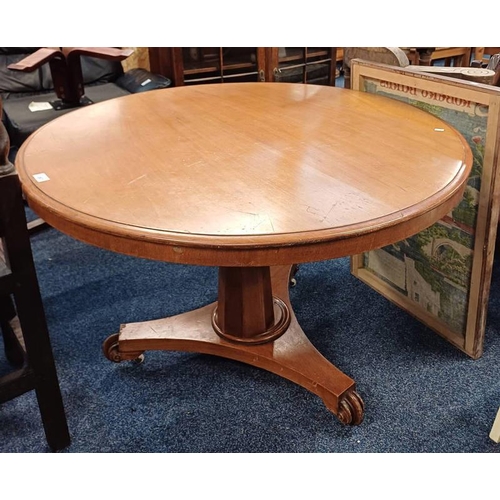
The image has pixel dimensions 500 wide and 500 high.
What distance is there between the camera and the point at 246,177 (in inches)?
41.8

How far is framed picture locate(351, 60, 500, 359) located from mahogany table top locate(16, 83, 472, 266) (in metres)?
0.10

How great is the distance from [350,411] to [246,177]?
631mm

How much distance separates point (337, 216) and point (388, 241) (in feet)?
0.32

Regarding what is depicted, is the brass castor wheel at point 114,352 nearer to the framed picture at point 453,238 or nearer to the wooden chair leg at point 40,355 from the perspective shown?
the wooden chair leg at point 40,355

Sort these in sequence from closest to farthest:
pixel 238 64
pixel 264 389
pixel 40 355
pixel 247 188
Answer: pixel 247 188, pixel 40 355, pixel 264 389, pixel 238 64

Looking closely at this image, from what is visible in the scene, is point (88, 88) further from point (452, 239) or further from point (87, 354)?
point (452, 239)

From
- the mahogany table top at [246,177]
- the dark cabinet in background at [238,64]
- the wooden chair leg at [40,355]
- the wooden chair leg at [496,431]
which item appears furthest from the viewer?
the dark cabinet in background at [238,64]

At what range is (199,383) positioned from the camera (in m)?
1.53

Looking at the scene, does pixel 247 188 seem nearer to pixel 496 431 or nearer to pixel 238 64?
pixel 496 431

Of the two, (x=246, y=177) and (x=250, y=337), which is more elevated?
(x=246, y=177)

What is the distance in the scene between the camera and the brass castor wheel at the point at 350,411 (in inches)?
51.2

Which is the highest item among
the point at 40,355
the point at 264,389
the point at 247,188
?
the point at 247,188

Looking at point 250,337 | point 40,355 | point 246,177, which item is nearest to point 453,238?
point 250,337

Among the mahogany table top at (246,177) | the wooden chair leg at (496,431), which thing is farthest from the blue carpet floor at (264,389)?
the mahogany table top at (246,177)
